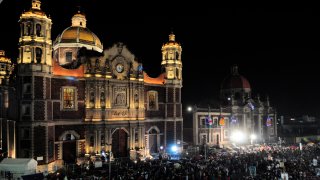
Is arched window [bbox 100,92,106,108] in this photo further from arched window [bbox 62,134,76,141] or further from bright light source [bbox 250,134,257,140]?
bright light source [bbox 250,134,257,140]

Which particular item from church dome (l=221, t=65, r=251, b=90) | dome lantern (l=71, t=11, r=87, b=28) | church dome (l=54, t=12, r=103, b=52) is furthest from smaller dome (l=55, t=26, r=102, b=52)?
church dome (l=221, t=65, r=251, b=90)

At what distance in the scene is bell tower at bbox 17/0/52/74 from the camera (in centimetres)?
3503

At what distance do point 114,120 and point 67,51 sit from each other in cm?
1169

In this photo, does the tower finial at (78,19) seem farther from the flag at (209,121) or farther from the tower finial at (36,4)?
the flag at (209,121)

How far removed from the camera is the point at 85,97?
40031 mm

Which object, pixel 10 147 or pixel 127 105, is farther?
pixel 127 105

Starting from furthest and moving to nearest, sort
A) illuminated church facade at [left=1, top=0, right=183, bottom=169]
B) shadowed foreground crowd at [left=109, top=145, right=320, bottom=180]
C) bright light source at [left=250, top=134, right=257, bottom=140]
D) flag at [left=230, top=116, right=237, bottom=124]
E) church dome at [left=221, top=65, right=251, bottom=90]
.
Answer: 1. church dome at [left=221, top=65, right=251, bottom=90]
2. bright light source at [left=250, top=134, right=257, bottom=140]
3. flag at [left=230, top=116, right=237, bottom=124]
4. illuminated church facade at [left=1, top=0, right=183, bottom=169]
5. shadowed foreground crowd at [left=109, top=145, right=320, bottom=180]

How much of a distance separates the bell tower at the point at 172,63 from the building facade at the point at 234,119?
337 inches

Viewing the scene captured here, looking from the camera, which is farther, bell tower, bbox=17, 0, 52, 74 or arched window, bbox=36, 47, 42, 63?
arched window, bbox=36, 47, 42, 63

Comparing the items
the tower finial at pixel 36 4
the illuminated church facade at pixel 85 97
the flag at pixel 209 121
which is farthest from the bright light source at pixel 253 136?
the tower finial at pixel 36 4

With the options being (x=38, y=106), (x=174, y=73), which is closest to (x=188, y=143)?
(x=174, y=73)

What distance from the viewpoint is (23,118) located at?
114ft

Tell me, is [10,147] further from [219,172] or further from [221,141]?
[221,141]

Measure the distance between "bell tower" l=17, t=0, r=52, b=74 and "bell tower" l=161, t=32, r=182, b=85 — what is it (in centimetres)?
1846
